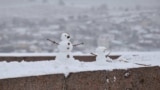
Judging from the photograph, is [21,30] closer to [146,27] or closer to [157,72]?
[146,27]

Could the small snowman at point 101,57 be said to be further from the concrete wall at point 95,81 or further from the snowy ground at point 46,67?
the concrete wall at point 95,81

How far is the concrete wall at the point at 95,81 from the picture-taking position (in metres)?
4.17

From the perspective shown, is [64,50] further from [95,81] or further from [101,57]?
[101,57]

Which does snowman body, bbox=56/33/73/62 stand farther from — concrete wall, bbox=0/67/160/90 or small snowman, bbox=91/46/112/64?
small snowman, bbox=91/46/112/64

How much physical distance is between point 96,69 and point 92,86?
271 mm

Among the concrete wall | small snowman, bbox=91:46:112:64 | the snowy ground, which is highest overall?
small snowman, bbox=91:46:112:64

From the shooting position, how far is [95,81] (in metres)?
4.88

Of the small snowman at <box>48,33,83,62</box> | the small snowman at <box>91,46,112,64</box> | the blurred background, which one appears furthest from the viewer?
the blurred background

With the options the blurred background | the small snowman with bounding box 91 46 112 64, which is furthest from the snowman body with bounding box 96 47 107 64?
the blurred background

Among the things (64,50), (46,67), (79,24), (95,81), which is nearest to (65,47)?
(64,50)

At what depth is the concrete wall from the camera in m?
4.17

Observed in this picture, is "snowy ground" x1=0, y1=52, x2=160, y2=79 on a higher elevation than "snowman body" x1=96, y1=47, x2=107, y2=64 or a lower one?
lower

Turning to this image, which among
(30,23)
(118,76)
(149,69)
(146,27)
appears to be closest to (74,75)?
(118,76)

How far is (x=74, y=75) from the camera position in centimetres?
466
